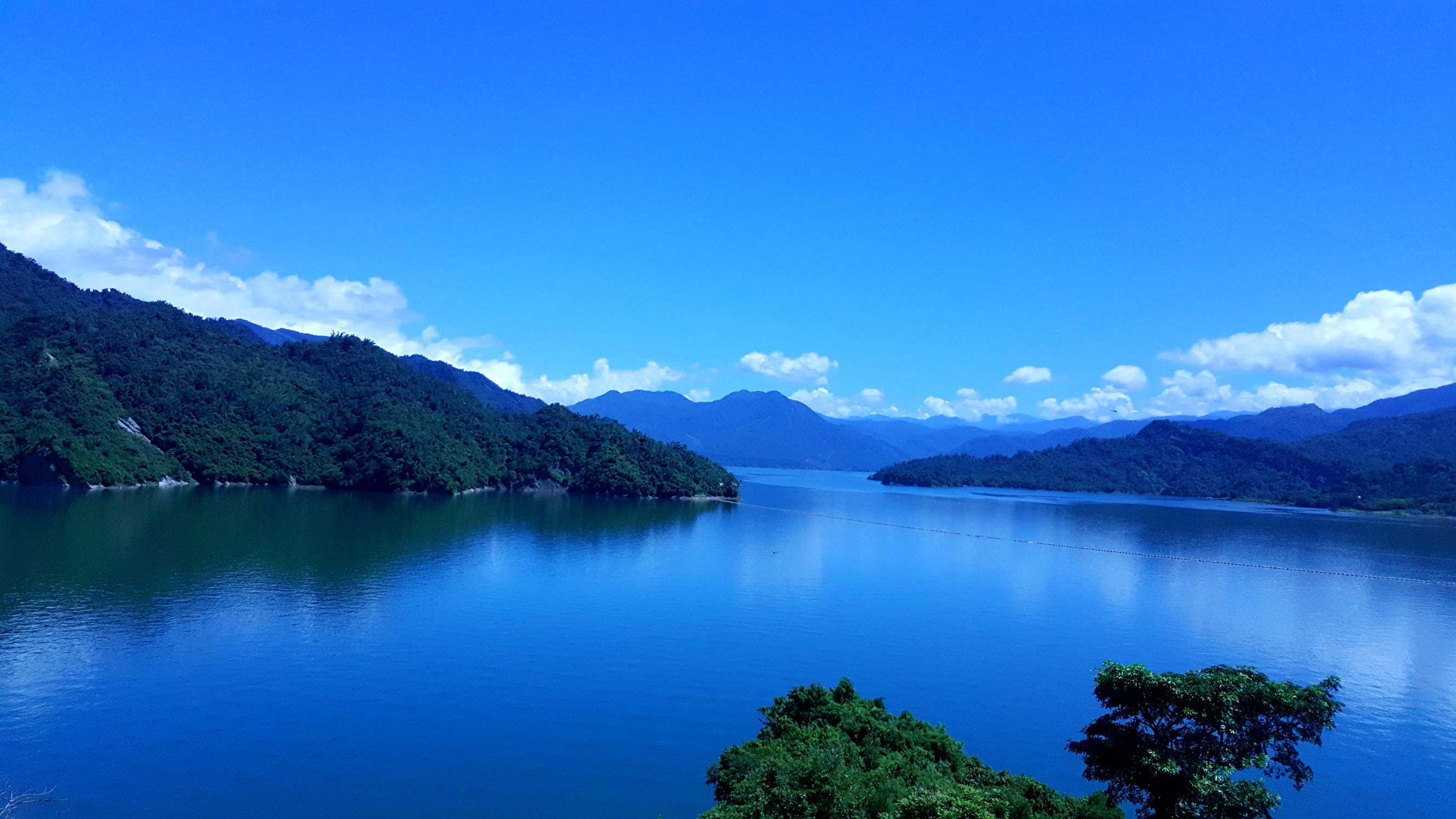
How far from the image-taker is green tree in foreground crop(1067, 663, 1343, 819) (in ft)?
44.1

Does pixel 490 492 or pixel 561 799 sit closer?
pixel 561 799

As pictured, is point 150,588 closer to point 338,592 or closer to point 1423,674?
point 338,592

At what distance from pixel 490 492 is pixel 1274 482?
460 ft

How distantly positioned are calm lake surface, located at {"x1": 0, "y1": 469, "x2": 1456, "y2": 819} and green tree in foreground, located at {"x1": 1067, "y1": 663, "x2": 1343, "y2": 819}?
5.59 meters

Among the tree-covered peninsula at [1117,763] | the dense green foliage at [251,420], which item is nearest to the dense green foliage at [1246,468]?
the dense green foliage at [251,420]

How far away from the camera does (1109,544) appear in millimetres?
67250

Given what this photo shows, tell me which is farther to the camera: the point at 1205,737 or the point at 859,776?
the point at 1205,737

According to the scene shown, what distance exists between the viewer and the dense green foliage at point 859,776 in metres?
11.6

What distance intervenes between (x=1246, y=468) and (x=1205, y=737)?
16998 cm

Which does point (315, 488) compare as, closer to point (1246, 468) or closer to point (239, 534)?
point (239, 534)

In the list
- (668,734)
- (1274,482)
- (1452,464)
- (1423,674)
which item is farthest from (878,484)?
(668,734)

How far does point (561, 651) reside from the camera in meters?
28.4

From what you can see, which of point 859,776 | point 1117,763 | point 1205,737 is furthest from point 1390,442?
point 859,776

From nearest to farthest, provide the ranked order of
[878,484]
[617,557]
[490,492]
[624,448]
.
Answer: [617,557] < [490,492] < [624,448] < [878,484]
